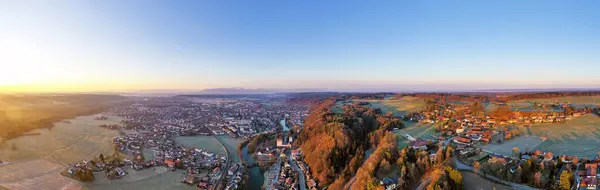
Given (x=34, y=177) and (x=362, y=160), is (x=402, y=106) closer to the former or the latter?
(x=362, y=160)

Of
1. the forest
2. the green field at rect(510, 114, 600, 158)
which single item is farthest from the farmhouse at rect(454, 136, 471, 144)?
the green field at rect(510, 114, 600, 158)

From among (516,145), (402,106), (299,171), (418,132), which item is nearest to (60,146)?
(299,171)

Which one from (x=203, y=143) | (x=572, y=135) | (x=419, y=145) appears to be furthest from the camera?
(x=203, y=143)

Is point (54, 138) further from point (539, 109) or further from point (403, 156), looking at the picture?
point (539, 109)

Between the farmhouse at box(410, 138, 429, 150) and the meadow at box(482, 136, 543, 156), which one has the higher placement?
the meadow at box(482, 136, 543, 156)

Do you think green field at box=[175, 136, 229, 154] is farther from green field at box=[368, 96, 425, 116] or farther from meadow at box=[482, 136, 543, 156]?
green field at box=[368, 96, 425, 116]

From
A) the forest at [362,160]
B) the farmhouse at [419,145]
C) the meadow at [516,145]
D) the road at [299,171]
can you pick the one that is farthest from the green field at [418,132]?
the road at [299,171]

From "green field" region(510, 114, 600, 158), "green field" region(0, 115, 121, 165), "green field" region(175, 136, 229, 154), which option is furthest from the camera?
"green field" region(175, 136, 229, 154)

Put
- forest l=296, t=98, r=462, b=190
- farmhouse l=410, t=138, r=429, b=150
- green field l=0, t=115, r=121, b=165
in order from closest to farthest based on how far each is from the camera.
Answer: forest l=296, t=98, r=462, b=190 → farmhouse l=410, t=138, r=429, b=150 → green field l=0, t=115, r=121, b=165

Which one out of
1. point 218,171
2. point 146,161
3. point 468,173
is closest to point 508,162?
point 468,173
